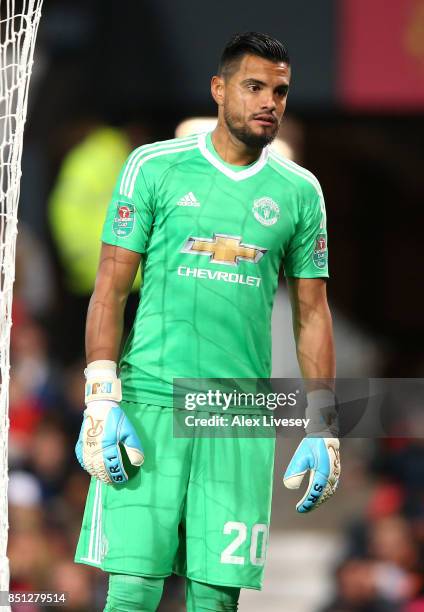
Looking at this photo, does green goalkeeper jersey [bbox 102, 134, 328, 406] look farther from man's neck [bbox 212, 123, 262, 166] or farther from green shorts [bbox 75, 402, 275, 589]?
green shorts [bbox 75, 402, 275, 589]

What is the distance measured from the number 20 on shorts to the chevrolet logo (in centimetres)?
73

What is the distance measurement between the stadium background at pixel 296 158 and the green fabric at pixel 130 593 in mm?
3297

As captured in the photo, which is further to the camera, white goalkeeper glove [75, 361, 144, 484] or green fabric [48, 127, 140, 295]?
green fabric [48, 127, 140, 295]

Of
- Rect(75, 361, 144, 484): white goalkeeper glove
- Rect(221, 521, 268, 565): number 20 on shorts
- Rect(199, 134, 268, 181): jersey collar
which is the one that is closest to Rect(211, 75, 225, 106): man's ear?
Rect(199, 134, 268, 181): jersey collar

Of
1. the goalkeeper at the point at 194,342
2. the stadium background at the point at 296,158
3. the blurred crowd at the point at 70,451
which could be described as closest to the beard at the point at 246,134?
the goalkeeper at the point at 194,342

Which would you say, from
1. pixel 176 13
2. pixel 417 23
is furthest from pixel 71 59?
pixel 417 23

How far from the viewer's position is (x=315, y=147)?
7.90 meters

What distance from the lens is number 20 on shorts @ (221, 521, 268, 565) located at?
3.60 m

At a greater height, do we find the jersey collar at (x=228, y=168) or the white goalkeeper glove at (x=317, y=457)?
the jersey collar at (x=228, y=168)

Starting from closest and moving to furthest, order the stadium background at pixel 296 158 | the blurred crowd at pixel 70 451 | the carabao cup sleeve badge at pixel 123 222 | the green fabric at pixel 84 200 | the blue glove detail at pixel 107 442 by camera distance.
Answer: the blue glove detail at pixel 107 442, the carabao cup sleeve badge at pixel 123 222, the blurred crowd at pixel 70 451, the stadium background at pixel 296 158, the green fabric at pixel 84 200

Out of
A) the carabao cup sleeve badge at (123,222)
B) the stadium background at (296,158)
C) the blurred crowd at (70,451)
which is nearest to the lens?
the carabao cup sleeve badge at (123,222)

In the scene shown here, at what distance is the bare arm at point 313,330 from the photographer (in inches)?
149

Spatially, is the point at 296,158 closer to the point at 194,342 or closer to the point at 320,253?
the point at 320,253

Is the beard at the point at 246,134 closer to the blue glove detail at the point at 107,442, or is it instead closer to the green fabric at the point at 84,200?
the blue glove detail at the point at 107,442
